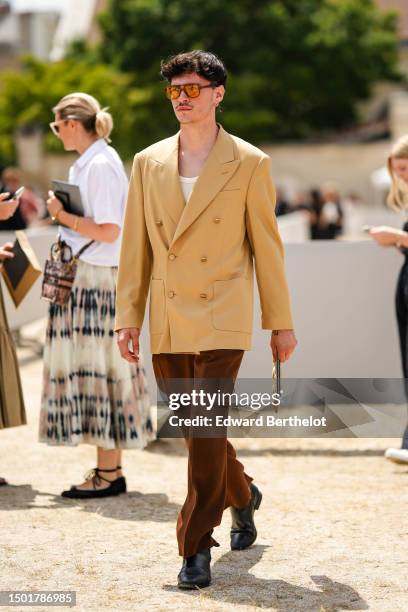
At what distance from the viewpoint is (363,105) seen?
6134 centimetres

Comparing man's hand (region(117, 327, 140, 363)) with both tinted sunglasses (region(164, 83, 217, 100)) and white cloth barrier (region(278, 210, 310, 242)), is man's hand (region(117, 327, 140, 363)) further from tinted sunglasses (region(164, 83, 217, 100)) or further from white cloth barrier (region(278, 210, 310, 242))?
white cloth barrier (region(278, 210, 310, 242))

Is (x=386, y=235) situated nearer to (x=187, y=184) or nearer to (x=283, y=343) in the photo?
(x=283, y=343)

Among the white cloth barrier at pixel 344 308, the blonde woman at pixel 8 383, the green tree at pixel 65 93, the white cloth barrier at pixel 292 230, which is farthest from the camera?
the green tree at pixel 65 93

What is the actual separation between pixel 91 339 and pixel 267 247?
74.7 inches

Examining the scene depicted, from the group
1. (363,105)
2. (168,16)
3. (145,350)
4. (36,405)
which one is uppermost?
(168,16)

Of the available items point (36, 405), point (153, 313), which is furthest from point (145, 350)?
point (153, 313)

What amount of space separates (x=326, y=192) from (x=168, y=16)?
3783 centimetres

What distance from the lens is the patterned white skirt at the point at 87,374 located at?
634 centimetres

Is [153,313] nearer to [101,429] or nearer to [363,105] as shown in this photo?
[101,429]

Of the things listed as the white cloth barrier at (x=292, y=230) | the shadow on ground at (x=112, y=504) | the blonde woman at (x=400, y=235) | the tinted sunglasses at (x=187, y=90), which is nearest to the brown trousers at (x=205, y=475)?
the tinted sunglasses at (x=187, y=90)

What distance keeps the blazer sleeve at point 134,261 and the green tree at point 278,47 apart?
5271cm

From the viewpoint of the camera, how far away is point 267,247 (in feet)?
15.4

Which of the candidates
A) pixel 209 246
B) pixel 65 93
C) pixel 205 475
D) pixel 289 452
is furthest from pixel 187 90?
pixel 65 93

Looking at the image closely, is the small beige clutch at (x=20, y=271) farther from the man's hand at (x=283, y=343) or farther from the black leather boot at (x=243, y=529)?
the man's hand at (x=283, y=343)
